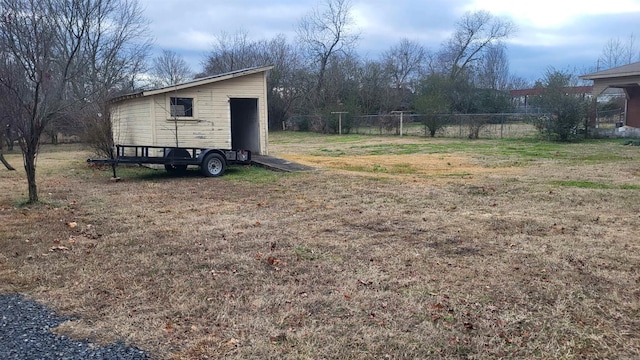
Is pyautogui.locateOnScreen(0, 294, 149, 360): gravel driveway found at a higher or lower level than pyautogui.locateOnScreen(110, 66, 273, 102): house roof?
lower

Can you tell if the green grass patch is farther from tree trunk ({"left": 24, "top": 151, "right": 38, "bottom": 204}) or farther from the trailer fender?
tree trunk ({"left": 24, "top": 151, "right": 38, "bottom": 204})

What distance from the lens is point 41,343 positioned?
3314 mm

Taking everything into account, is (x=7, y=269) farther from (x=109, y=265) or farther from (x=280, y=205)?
(x=280, y=205)

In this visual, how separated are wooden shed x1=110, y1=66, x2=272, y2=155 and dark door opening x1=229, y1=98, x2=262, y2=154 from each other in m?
0.04

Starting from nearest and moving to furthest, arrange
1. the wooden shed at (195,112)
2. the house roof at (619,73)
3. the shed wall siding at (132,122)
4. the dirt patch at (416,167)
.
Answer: the dirt patch at (416,167) < the wooden shed at (195,112) < the shed wall siding at (132,122) < the house roof at (619,73)

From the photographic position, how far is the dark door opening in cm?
1609

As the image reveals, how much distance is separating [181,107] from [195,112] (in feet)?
1.38

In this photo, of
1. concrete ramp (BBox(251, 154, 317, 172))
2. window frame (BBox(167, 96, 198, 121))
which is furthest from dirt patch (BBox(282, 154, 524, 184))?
window frame (BBox(167, 96, 198, 121))

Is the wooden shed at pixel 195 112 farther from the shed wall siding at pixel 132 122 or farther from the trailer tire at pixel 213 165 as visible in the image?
the trailer tire at pixel 213 165

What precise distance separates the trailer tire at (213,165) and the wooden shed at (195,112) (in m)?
1.75

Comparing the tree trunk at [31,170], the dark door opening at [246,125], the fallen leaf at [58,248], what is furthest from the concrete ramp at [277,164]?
the fallen leaf at [58,248]

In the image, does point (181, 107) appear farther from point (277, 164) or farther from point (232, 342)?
point (232, 342)

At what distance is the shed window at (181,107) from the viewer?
Result: 14.0m

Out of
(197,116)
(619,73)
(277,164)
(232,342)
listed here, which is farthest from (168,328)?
(619,73)
